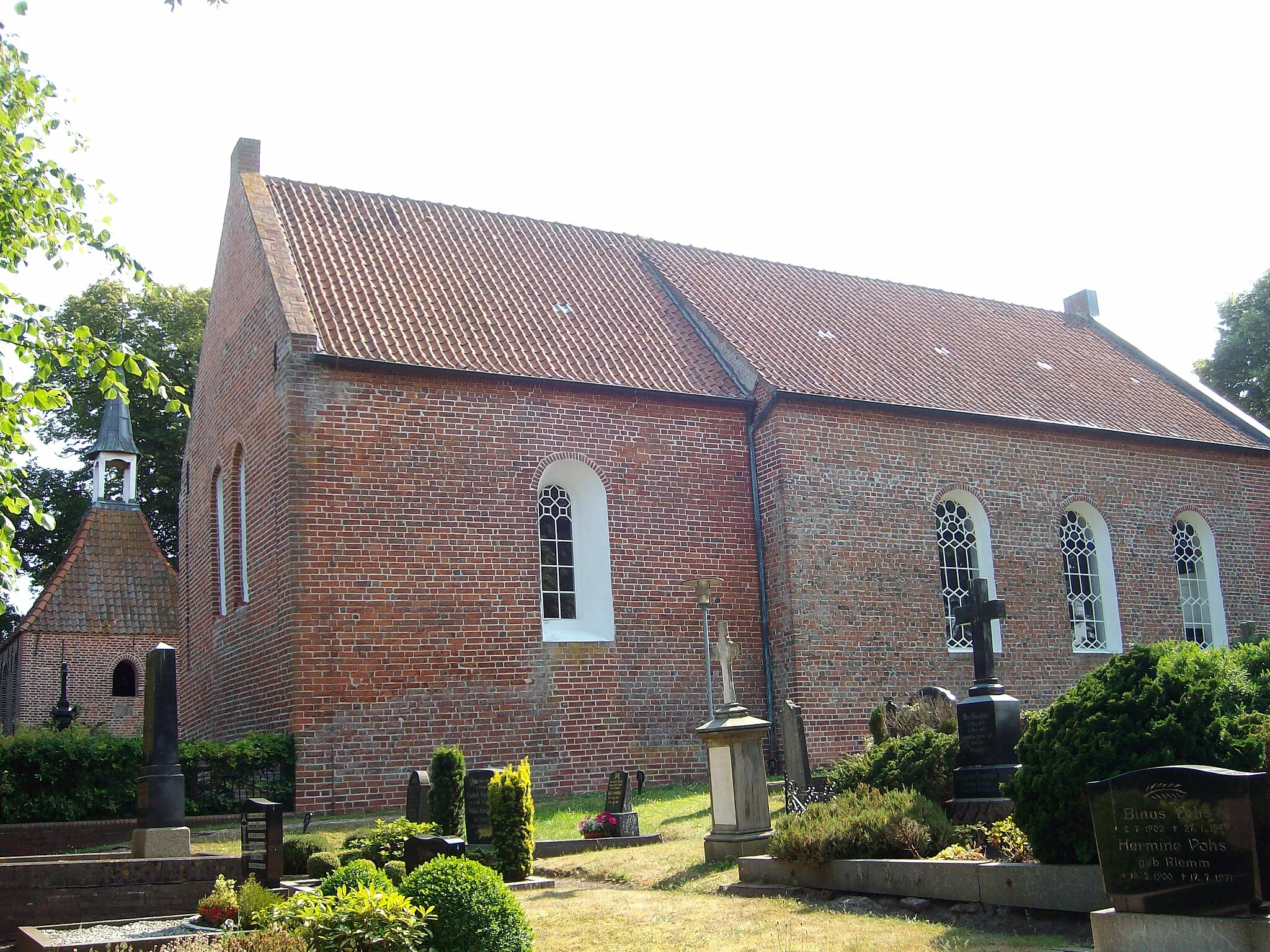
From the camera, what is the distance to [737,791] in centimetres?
1101

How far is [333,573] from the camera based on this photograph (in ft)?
52.1

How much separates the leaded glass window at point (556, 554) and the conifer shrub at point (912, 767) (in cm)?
675

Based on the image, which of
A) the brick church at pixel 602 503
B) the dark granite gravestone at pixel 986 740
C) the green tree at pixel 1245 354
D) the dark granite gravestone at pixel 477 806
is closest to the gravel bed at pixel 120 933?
the dark granite gravestone at pixel 477 806

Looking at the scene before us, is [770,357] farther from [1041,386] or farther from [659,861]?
[659,861]

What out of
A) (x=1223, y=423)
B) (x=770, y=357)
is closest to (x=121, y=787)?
(x=770, y=357)

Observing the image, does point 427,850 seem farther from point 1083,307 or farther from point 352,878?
point 1083,307

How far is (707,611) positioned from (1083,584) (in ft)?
26.3

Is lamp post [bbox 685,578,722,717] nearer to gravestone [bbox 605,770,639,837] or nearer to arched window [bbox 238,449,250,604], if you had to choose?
gravestone [bbox 605,770,639,837]

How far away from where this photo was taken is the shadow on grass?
10344 mm

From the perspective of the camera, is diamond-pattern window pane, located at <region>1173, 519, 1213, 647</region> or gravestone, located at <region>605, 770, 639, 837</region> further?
diamond-pattern window pane, located at <region>1173, 519, 1213, 647</region>

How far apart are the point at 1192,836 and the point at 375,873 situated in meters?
4.63

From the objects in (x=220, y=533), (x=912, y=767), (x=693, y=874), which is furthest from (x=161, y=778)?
(x=220, y=533)

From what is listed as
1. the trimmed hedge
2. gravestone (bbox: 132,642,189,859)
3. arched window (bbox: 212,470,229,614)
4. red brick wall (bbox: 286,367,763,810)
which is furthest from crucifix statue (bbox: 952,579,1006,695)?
arched window (bbox: 212,470,229,614)

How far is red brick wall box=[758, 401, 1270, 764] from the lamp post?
45.4 inches
